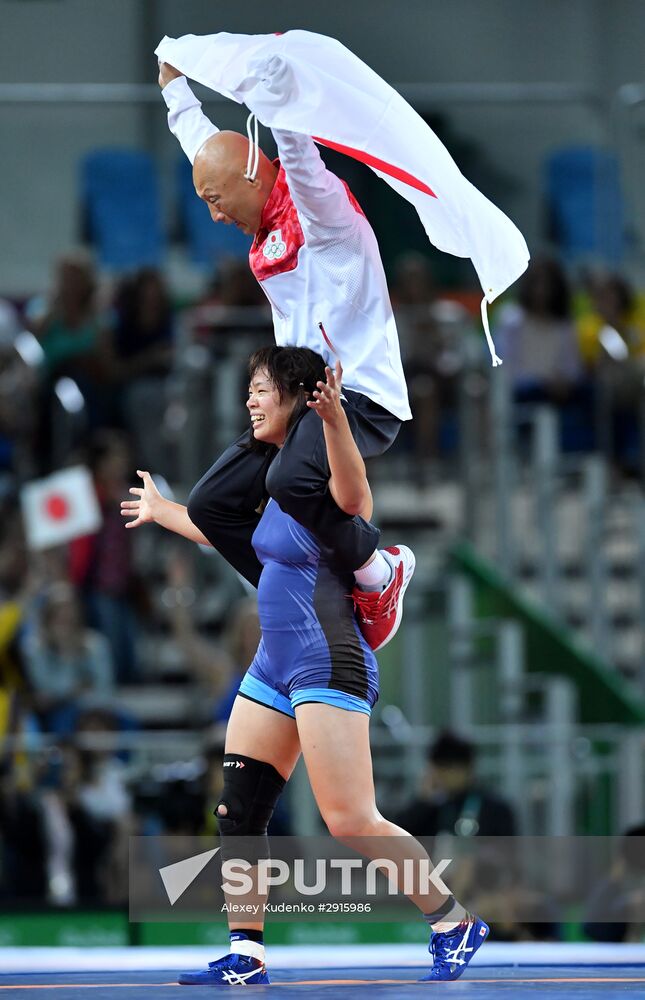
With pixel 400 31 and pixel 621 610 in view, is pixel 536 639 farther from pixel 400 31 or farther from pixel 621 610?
pixel 400 31

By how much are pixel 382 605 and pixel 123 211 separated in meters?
7.42

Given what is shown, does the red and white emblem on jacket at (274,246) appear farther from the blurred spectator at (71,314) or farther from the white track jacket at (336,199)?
the blurred spectator at (71,314)

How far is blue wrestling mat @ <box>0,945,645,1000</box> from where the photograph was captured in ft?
12.0

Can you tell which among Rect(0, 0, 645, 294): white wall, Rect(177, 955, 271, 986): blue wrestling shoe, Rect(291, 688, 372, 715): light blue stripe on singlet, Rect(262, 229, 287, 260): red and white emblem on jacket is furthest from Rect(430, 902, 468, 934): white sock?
Rect(0, 0, 645, 294): white wall

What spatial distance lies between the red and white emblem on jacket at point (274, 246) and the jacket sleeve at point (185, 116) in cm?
26

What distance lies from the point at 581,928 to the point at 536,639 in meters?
2.21

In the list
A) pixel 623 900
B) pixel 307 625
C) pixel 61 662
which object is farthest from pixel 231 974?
pixel 61 662

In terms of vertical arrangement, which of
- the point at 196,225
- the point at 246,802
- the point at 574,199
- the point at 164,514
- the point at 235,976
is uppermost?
the point at 574,199

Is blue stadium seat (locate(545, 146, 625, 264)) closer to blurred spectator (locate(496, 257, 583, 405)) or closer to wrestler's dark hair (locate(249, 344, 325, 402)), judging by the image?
blurred spectator (locate(496, 257, 583, 405))

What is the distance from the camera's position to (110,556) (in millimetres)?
8234

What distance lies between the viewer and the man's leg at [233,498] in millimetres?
3895

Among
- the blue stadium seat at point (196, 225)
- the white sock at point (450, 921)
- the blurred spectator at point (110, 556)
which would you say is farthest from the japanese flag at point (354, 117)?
the blue stadium seat at point (196, 225)

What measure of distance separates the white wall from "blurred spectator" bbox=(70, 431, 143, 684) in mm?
3374

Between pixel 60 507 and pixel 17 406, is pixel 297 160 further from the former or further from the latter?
pixel 17 406
